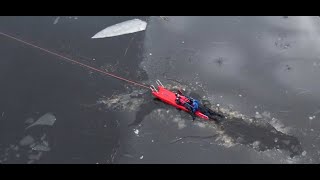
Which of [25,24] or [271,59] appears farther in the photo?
[25,24]

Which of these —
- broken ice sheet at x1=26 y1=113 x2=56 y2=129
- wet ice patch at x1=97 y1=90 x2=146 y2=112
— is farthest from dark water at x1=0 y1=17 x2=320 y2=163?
broken ice sheet at x1=26 y1=113 x2=56 y2=129

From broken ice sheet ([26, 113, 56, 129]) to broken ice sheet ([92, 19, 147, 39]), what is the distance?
3413 mm

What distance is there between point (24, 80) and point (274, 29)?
25.9 feet

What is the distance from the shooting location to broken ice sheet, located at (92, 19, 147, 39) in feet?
41.7

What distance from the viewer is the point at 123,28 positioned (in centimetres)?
1286

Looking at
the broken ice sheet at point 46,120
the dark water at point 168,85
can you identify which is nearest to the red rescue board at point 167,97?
the dark water at point 168,85

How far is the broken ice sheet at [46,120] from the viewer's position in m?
10.2

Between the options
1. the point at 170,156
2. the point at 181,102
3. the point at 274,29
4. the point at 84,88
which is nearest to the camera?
the point at 170,156

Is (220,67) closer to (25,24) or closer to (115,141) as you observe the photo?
(115,141)

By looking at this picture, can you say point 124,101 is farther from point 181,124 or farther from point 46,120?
point 46,120

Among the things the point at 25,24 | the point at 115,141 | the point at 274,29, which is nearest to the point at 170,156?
the point at 115,141

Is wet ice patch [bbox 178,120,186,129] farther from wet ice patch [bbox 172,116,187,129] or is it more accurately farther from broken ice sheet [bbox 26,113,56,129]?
broken ice sheet [bbox 26,113,56,129]
